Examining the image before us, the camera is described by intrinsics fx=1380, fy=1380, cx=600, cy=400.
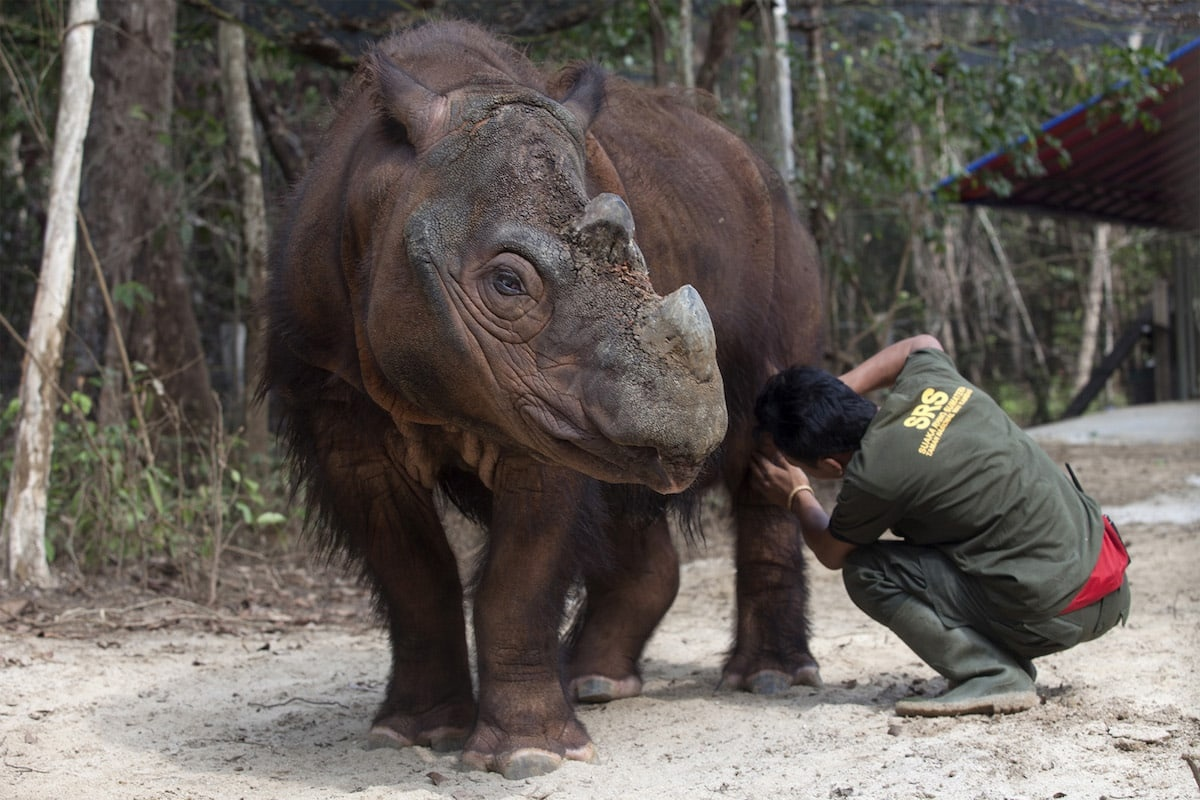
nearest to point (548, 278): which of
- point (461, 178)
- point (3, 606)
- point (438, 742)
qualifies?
point (461, 178)

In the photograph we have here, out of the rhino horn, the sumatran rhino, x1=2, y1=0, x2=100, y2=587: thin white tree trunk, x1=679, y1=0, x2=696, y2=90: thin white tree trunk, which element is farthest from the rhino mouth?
x1=679, y1=0, x2=696, y2=90: thin white tree trunk

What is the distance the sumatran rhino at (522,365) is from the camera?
10.3ft

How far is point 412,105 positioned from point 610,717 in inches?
83.4

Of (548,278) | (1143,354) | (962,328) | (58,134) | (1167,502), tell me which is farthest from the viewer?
(1143,354)

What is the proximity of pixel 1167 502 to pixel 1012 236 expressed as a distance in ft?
40.1

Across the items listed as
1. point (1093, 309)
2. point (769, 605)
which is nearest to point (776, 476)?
point (769, 605)

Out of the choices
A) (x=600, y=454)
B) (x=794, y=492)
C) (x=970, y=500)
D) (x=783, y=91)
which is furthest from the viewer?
(x=783, y=91)

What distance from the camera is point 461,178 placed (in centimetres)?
337

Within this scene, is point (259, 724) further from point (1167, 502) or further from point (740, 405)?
point (1167, 502)

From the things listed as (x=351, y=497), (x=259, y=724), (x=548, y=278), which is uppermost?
(x=548, y=278)

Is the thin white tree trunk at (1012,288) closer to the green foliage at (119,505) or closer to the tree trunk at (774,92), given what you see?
the tree trunk at (774,92)

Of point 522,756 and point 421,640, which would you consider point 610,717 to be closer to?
point 421,640

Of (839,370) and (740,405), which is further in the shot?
(839,370)

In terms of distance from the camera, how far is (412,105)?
3543 millimetres
